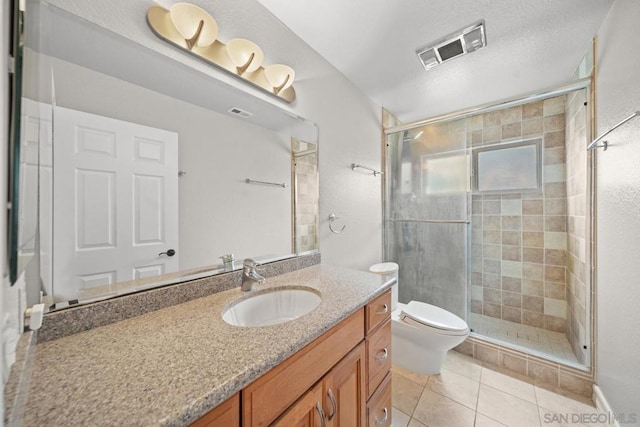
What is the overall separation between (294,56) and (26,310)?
1.58m

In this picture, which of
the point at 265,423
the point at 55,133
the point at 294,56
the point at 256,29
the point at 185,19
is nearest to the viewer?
the point at 265,423

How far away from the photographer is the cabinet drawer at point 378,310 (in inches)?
39.4

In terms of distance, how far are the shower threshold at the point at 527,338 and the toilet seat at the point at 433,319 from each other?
0.51 meters

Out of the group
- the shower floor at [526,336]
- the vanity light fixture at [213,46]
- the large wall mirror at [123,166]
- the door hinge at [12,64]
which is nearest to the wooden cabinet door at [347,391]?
the large wall mirror at [123,166]

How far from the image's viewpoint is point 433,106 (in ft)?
7.73

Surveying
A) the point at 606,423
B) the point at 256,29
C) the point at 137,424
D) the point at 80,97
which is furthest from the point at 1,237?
the point at 606,423

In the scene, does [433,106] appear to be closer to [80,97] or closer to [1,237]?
[80,97]

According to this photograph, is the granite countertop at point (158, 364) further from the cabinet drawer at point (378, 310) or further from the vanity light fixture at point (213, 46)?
the vanity light fixture at point (213, 46)

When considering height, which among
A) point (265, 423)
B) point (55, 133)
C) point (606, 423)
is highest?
point (55, 133)

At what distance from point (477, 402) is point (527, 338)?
1017mm

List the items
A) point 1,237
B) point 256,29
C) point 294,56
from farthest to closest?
point 294,56 → point 256,29 → point 1,237

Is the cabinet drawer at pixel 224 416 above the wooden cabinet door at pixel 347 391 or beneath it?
above

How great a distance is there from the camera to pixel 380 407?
3.62ft

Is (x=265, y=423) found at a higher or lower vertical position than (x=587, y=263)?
lower
